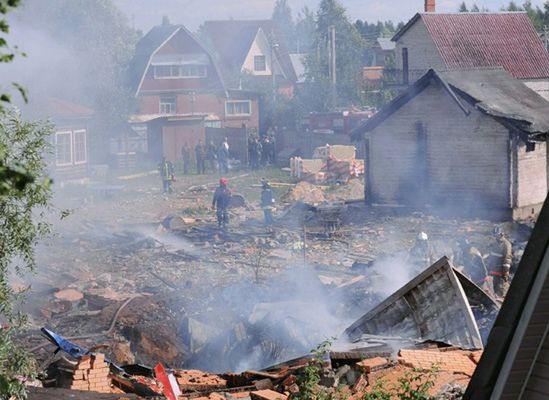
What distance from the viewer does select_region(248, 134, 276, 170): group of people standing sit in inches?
1485

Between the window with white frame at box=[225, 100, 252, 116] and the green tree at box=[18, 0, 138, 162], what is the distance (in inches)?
188

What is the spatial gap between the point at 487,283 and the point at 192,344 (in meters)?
4.79

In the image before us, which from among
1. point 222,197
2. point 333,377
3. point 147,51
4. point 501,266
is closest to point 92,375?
point 333,377

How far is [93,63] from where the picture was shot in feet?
141

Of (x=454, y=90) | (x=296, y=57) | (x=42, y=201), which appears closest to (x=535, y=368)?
(x=42, y=201)

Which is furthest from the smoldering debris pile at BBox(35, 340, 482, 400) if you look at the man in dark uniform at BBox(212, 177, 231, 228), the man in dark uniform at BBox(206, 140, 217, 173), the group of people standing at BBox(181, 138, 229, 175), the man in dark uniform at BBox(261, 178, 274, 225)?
the man in dark uniform at BBox(206, 140, 217, 173)

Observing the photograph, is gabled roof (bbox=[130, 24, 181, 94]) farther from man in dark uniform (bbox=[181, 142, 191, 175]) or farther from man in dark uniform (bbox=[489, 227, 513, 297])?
man in dark uniform (bbox=[489, 227, 513, 297])

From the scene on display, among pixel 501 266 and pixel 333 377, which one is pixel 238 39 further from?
pixel 333 377

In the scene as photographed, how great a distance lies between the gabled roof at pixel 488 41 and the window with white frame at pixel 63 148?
15.5 metres

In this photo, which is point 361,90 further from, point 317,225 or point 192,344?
point 192,344

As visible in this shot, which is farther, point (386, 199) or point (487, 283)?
point (386, 199)

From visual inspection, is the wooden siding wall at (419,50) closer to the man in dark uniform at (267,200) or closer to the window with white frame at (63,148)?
the window with white frame at (63,148)

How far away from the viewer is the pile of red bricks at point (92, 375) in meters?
10.8

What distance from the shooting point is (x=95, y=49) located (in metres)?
44.1
